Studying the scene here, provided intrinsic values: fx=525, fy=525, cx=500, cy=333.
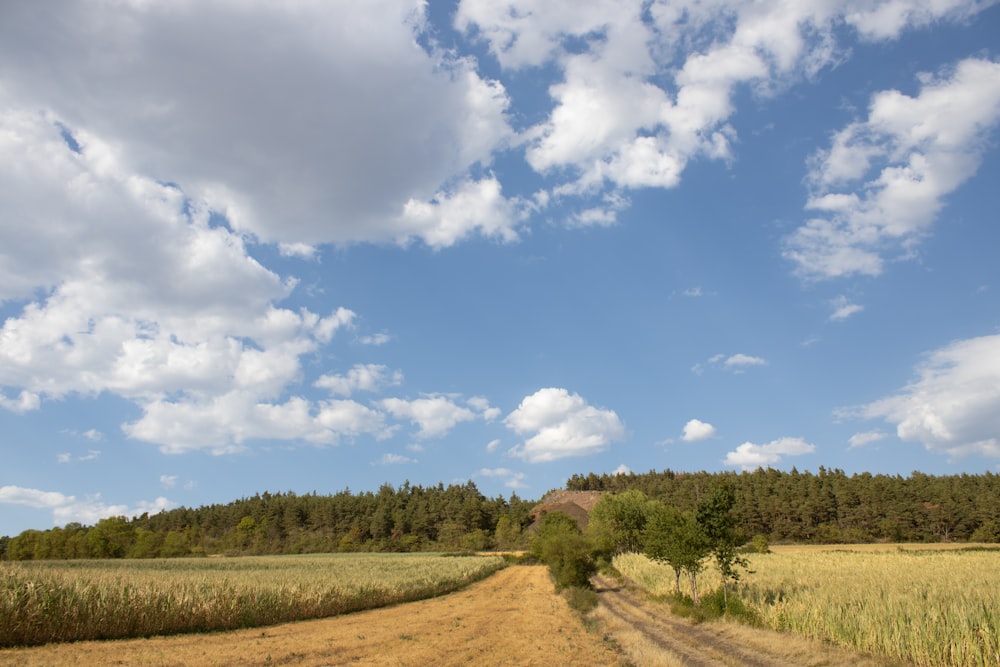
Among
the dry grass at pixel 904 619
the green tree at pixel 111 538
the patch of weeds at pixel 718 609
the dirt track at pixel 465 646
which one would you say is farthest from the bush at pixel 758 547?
the green tree at pixel 111 538

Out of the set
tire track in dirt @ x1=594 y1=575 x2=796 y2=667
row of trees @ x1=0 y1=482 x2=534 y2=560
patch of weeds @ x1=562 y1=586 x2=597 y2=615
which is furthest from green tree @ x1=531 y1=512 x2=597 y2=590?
row of trees @ x1=0 y1=482 x2=534 y2=560

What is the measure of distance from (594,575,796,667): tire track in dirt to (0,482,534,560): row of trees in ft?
299

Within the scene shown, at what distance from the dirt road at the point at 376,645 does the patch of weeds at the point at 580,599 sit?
248cm

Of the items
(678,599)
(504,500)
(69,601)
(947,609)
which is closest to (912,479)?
(504,500)

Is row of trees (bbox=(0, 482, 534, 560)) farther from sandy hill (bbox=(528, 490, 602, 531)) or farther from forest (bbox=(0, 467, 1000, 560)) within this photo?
sandy hill (bbox=(528, 490, 602, 531))

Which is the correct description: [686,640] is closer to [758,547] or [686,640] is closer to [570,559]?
[570,559]

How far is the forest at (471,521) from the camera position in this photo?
10325 cm

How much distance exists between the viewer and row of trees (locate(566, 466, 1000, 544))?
101 m

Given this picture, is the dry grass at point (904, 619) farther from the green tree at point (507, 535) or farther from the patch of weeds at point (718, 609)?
the green tree at point (507, 535)

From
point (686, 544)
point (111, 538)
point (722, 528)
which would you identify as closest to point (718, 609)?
point (722, 528)

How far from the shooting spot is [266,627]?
25359 millimetres

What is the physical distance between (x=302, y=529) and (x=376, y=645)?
423 feet

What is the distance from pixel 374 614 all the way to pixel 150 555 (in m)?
102

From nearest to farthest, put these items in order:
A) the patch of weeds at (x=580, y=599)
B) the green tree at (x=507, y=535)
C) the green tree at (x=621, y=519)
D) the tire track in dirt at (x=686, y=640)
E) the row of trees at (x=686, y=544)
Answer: the tire track in dirt at (x=686, y=640), the row of trees at (x=686, y=544), the patch of weeds at (x=580, y=599), the green tree at (x=621, y=519), the green tree at (x=507, y=535)
